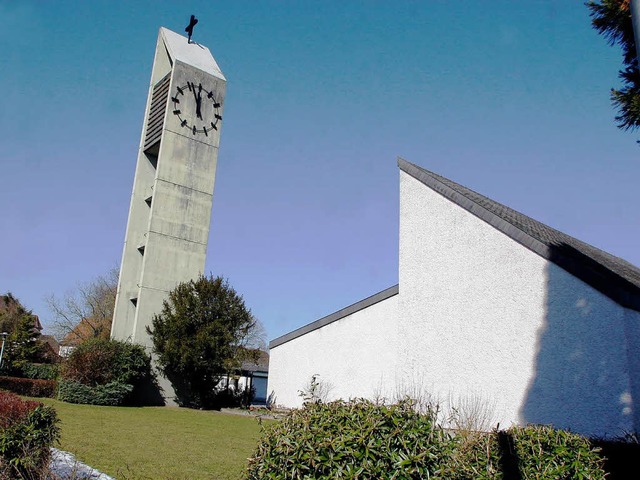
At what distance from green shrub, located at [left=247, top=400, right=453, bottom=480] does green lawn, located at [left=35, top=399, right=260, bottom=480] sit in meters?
4.33

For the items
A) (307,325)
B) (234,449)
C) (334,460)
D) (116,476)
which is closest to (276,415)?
(334,460)

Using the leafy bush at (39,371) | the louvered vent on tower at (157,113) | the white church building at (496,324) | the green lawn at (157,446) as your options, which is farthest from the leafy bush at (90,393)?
the louvered vent on tower at (157,113)

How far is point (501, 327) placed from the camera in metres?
12.9

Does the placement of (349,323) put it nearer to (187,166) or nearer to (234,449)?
(234,449)

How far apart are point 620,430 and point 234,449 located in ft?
26.5

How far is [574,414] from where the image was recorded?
10.9m

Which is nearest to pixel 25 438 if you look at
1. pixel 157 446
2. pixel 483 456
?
pixel 157 446

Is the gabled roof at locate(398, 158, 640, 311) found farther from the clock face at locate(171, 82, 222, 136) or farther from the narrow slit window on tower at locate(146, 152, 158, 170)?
the narrow slit window on tower at locate(146, 152, 158, 170)

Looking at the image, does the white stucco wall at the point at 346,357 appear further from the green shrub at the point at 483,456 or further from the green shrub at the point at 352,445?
the green shrub at the point at 352,445

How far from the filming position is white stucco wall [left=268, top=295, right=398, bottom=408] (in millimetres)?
17641

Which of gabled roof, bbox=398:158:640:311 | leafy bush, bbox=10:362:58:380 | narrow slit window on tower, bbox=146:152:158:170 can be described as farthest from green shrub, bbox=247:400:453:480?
leafy bush, bbox=10:362:58:380

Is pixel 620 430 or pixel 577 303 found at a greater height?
pixel 577 303

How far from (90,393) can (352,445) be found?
71.0 feet

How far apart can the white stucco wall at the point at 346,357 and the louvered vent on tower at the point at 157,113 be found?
13594mm
